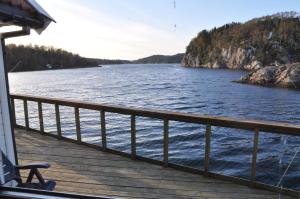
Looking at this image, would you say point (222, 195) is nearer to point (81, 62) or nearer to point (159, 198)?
point (159, 198)

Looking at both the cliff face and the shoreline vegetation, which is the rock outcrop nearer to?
the shoreline vegetation

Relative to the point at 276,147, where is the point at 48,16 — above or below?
above

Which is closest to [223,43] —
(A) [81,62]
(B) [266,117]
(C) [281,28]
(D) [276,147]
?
(C) [281,28]

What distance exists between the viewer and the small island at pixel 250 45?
113 metres

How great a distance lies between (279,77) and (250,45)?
277 feet

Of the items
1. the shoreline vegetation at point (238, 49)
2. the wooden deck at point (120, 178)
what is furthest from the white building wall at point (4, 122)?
the shoreline vegetation at point (238, 49)

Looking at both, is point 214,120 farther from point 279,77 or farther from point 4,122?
point 279,77

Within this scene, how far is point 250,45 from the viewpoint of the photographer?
128m

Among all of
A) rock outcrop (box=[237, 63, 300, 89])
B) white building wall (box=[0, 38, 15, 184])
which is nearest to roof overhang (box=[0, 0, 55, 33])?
→ white building wall (box=[0, 38, 15, 184])

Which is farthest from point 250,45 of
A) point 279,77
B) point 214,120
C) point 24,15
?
point 24,15

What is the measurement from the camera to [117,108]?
6.08 m

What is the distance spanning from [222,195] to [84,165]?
97.0 inches

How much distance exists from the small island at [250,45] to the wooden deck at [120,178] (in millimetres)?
79862

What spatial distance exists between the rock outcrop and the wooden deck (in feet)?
137
